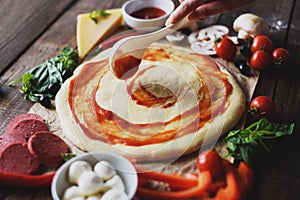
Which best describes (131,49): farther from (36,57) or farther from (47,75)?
(36,57)

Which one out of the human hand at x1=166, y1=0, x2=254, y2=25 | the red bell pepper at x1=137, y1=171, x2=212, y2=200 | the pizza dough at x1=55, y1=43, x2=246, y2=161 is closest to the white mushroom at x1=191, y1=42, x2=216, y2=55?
the pizza dough at x1=55, y1=43, x2=246, y2=161

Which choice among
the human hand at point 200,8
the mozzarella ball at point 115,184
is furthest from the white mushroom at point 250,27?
the mozzarella ball at point 115,184

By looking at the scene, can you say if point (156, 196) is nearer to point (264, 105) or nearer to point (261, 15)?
point (264, 105)

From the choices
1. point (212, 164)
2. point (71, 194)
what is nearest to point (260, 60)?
point (212, 164)

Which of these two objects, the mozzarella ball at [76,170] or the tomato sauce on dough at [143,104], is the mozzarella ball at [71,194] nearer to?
the mozzarella ball at [76,170]

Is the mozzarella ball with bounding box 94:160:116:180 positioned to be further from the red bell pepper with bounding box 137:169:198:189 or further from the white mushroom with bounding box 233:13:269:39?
the white mushroom with bounding box 233:13:269:39

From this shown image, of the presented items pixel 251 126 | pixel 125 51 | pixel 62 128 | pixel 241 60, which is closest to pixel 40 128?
pixel 62 128
